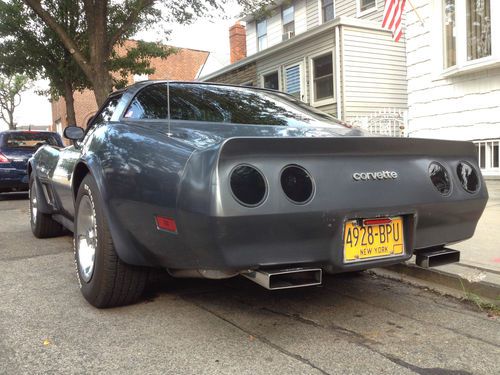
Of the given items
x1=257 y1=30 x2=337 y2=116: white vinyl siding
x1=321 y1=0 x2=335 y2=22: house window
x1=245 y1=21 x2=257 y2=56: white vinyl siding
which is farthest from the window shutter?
x1=245 y1=21 x2=257 y2=56: white vinyl siding

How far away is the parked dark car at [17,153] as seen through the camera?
10422mm

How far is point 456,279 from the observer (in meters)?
3.60

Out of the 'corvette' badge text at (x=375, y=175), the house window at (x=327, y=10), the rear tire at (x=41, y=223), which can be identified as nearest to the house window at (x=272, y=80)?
the house window at (x=327, y=10)

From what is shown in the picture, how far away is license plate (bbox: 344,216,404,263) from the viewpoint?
253 centimetres

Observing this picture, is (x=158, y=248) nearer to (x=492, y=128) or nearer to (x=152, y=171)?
(x=152, y=171)

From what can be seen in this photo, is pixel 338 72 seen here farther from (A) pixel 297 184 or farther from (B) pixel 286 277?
(B) pixel 286 277

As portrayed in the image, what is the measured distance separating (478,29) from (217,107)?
23.0 feet

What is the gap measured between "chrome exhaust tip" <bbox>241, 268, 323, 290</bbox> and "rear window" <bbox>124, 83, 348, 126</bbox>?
1.11 m

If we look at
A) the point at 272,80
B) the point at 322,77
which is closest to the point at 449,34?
the point at 322,77

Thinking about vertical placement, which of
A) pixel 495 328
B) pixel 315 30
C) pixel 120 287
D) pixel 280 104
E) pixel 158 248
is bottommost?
pixel 495 328

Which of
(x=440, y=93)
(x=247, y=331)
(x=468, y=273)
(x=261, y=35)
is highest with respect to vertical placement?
(x=261, y=35)

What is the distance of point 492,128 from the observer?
8.57 meters

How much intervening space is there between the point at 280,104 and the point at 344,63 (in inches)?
391

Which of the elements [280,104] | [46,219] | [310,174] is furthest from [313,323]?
[46,219]
